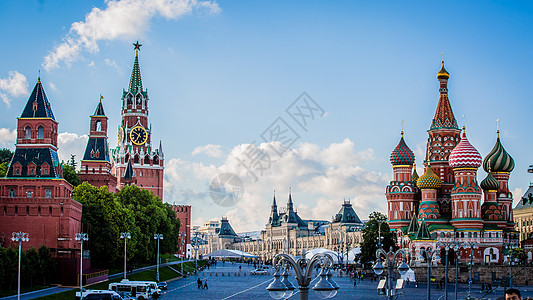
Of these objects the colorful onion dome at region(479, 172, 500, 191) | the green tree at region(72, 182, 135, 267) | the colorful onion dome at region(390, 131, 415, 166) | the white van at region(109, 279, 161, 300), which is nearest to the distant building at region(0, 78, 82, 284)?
the green tree at region(72, 182, 135, 267)

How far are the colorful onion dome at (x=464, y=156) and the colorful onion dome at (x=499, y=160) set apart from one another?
6079mm

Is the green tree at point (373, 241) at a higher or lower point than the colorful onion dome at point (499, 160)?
lower

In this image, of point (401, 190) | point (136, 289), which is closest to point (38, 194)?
point (136, 289)

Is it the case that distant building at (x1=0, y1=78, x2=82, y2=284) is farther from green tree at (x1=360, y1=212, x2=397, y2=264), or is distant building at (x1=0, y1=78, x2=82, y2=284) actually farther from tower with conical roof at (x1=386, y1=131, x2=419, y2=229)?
tower with conical roof at (x1=386, y1=131, x2=419, y2=229)

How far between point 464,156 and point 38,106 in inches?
2309

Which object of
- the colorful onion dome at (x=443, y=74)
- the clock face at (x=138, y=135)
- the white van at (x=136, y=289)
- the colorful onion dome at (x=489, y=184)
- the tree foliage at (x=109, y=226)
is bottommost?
the white van at (x=136, y=289)

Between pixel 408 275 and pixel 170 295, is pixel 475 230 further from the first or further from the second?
pixel 170 295

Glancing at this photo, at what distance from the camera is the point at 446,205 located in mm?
109812

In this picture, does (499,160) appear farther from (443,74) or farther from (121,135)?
(121,135)

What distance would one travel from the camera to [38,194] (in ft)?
227

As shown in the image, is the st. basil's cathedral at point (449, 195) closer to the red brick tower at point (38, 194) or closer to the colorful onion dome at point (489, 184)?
the colorful onion dome at point (489, 184)

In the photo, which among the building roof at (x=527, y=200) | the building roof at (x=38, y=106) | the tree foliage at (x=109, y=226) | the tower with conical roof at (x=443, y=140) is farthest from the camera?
the building roof at (x=527, y=200)

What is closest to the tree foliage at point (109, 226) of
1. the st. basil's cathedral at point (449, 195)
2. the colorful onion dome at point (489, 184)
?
the st. basil's cathedral at point (449, 195)

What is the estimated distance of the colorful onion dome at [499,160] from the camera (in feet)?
356
